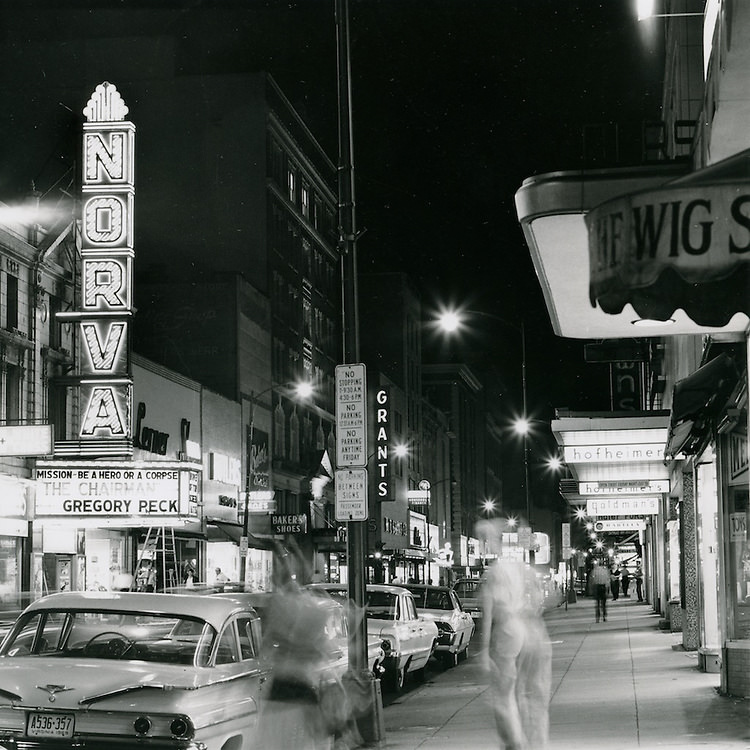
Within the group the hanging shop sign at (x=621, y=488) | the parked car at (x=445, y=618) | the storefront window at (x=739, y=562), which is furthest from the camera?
the hanging shop sign at (x=621, y=488)

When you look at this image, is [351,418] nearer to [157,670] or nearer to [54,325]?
[157,670]

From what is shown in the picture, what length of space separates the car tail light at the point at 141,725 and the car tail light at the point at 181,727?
0.51 ft

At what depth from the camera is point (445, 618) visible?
24828mm

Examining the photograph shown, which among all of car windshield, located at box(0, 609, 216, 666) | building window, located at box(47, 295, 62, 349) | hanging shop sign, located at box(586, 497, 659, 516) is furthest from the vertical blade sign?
car windshield, located at box(0, 609, 216, 666)

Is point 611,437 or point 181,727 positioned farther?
point 611,437

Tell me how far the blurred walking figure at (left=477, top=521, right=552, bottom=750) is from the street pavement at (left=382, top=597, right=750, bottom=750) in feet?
6.35

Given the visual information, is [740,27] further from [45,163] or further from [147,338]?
[147,338]

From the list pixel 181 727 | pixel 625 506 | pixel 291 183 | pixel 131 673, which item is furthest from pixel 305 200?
pixel 181 727

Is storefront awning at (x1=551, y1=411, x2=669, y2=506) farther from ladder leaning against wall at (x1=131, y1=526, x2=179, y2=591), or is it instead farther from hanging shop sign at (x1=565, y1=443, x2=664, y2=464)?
ladder leaning against wall at (x1=131, y1=526, x2=179, y2=591)

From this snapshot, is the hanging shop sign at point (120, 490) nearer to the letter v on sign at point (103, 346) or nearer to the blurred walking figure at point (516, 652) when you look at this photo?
the letter v on sign at point (103, 346)

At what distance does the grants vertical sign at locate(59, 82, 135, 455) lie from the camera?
1298 inches

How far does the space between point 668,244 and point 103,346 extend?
29142 mm

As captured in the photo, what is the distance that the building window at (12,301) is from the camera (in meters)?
33.0

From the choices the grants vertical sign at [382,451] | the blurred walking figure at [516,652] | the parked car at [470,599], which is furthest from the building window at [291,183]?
the blurred walking figure at [516,652]
